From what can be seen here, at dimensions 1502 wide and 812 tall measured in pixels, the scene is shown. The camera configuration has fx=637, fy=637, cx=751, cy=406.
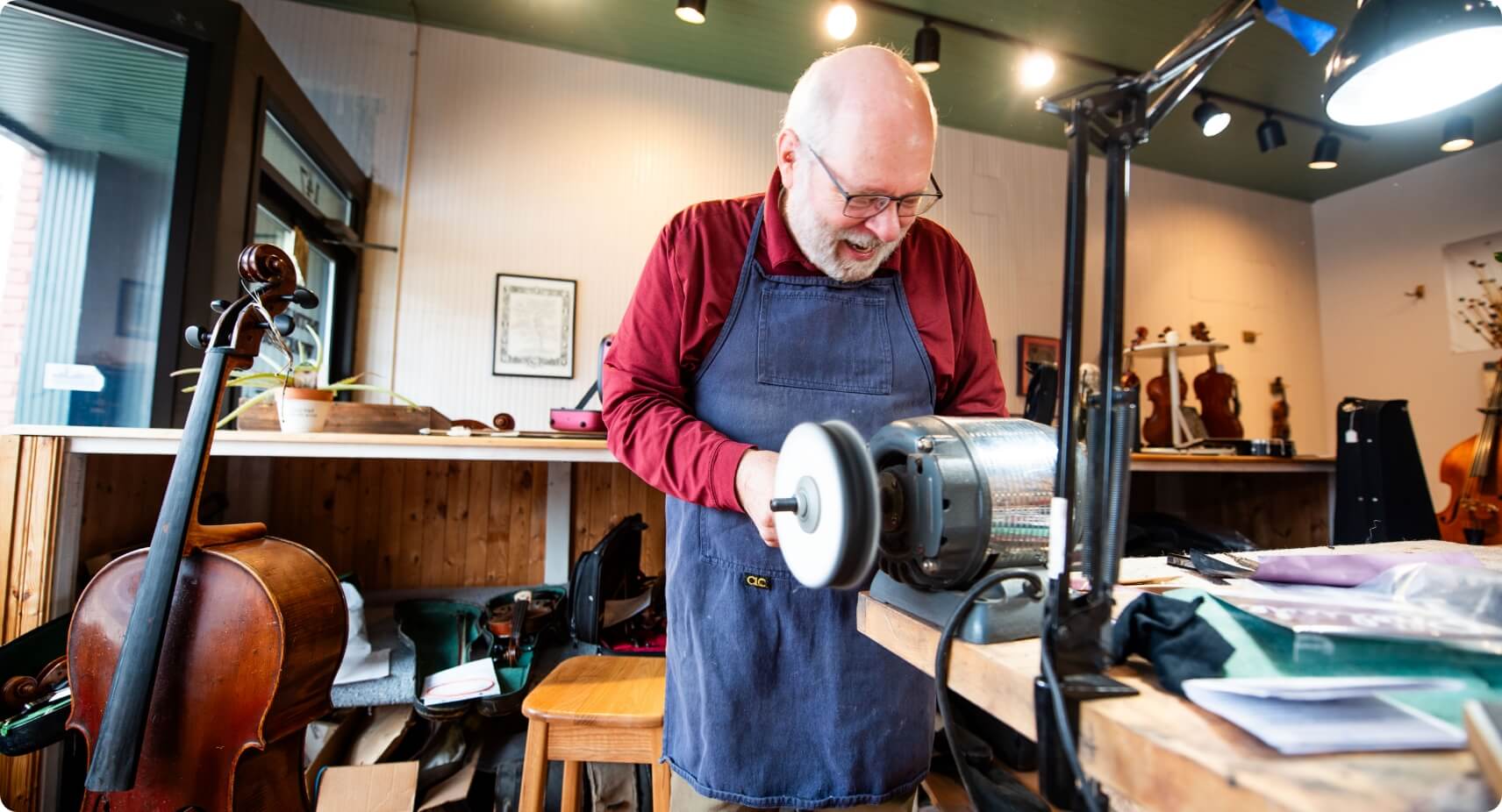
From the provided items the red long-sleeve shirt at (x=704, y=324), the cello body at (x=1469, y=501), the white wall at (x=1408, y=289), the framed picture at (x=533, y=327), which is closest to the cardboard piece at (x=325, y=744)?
the red long-sleeve shirt at (x=704, y=324)

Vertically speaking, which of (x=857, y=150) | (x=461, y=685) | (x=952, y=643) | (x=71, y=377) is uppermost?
(x=857, y=150)

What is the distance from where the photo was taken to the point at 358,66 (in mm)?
3121

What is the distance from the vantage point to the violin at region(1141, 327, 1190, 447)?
12.2 feet

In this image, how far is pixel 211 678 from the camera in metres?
1.20

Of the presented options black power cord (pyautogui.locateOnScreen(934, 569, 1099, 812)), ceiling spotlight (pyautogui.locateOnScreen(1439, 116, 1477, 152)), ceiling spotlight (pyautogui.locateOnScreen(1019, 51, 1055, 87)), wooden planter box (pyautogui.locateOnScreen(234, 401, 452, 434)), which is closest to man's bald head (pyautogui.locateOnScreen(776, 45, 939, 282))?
black power cord (pyautogui.locateOnScreen(934, 569, 1099, 812))

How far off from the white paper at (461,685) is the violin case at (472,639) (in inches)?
0.6

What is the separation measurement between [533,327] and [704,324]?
97.2 inches

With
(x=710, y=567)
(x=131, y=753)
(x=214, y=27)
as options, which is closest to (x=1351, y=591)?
(x=710, y=567)

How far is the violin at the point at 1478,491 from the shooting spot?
2.75 m

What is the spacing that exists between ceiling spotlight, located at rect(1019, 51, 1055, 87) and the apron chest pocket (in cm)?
306

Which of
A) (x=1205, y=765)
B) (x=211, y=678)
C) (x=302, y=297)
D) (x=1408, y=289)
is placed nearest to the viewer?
(x=1205, y=765)

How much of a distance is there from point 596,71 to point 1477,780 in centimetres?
393

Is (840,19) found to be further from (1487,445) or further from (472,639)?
(1487,445)

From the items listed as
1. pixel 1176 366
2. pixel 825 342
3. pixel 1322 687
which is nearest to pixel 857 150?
pixel 825 342
